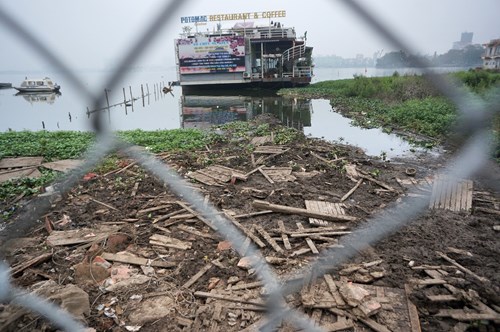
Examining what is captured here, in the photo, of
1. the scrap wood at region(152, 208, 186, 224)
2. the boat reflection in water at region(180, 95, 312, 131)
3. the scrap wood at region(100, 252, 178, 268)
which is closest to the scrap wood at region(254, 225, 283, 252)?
the scrap wood at region(100, 252, 178, 268)

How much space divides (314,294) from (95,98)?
265cm

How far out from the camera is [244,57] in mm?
32344

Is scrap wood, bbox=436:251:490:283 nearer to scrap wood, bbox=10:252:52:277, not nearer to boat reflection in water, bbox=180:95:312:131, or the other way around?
scrap wood, bbox=10:252:52:277

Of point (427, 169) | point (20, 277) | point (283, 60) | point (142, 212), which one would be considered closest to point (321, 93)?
point (283, 60)

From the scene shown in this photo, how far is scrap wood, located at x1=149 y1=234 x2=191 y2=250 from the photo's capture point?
154 inches

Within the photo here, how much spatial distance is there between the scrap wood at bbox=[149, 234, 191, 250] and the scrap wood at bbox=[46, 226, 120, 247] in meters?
0.64

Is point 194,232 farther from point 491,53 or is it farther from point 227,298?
point 491,53

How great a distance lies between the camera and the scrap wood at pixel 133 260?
11.6 feet

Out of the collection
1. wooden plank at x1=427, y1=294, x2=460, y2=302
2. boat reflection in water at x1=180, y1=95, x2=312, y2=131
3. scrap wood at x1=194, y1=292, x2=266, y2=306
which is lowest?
scrap wood at x1=194, y1=292, x2=266, y2=306

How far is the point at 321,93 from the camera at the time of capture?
26.7 metres

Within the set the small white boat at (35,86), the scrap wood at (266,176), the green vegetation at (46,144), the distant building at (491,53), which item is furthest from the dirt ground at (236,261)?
the small white boat at (35,86)

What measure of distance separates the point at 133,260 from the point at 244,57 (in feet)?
103

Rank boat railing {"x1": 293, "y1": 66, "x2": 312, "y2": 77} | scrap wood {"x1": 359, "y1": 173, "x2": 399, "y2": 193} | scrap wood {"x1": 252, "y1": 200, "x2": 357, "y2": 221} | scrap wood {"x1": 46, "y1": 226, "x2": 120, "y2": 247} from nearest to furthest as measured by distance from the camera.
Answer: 1. scrap wood {"x1": 46, "y1": 226, "x2": 120, "y2": 247}
2. scrap wood {"x1": 252, "y1": 200, "x2": 357, "y2": 221}
3. scrap wood {"x1": 359, "y1": 173, "x2": 399, "y2": 193}
4. boat railing {"x1": 293, "y1": 66, "x2": 312, "y2": 77}

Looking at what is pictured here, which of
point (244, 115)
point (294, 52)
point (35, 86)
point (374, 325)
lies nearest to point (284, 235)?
point (374, 325)
